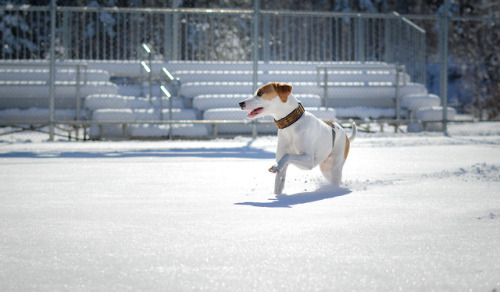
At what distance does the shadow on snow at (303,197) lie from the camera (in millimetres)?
3488

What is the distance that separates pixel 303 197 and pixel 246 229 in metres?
1.11

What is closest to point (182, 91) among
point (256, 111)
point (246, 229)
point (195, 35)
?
point (195, 35)

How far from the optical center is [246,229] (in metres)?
2.73

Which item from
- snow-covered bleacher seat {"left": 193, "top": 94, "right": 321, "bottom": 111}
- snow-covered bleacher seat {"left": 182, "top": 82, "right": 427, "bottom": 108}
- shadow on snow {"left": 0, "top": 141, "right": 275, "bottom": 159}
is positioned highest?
snow-covered bleacher seat {"left": 182, "top": 82, "right": 427, "bottom": 108}

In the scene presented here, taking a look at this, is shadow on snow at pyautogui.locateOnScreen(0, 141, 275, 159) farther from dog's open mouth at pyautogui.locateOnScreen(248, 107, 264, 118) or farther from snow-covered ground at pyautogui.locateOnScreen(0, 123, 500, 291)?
dog's open mouth at pyautogui.locateOnScreen(248, 107, 264, 118)

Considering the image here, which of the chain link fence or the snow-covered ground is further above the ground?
the chain link fence

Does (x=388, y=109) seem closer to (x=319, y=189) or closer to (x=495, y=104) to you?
(x=495, y=104)

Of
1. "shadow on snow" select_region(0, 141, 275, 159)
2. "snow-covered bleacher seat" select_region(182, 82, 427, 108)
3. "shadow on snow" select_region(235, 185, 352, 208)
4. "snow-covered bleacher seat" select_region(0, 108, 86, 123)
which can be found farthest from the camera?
"snow-covered bleacher seat" select_region(182, 82, 427, 108)

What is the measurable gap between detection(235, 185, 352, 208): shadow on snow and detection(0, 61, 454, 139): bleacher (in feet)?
19.4

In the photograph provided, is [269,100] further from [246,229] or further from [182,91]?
[182,91]

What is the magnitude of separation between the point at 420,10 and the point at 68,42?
17.1 m

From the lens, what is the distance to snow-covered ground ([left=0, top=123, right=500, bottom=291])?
1.94 m

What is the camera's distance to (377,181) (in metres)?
4.65

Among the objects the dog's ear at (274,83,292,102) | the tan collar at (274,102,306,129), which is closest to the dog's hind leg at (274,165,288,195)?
the tan collar at (274,102,306,129)
